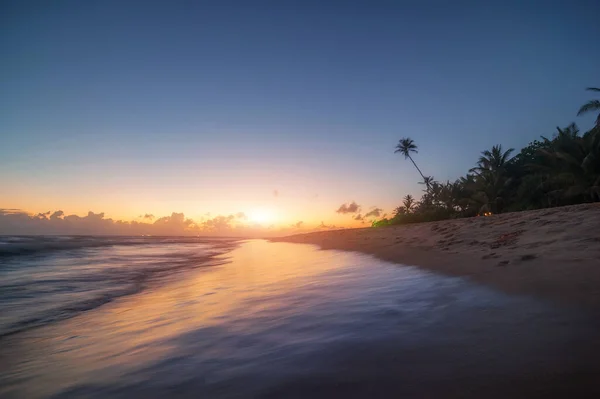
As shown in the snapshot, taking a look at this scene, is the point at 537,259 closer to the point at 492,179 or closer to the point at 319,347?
the point at 319,347

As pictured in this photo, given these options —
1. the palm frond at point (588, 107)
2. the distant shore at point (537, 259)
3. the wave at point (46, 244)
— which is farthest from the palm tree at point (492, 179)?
the wave at point (46, 244)

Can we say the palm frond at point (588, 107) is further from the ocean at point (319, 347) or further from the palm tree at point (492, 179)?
the ocean at point (319, 347)

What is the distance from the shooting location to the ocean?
76.2 inches

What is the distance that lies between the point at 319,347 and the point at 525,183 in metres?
36.1

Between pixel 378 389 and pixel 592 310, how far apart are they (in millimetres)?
Result: 2408

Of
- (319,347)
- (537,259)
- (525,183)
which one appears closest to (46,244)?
(319,347)

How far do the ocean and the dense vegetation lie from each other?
27443mm

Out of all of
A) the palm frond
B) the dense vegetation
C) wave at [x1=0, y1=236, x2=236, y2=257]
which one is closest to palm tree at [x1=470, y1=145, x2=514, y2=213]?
the dense vegetation

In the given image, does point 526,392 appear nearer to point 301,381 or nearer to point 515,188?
point 301,381

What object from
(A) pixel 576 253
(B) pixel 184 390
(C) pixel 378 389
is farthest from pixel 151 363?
(A) pixel 576 253

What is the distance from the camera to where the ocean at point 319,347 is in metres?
1.93

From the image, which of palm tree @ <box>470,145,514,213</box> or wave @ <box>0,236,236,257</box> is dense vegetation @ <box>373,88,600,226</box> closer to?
palm tree @ <box>470,145,514,213</box>

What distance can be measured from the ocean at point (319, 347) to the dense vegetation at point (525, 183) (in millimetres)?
27443

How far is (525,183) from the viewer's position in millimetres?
30906
